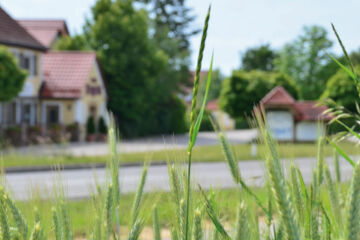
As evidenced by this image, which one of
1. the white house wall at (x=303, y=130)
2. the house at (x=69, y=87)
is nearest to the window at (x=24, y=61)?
the house at (x=69, y=87)

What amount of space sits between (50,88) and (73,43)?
16.4ft

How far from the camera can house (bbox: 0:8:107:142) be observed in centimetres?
2777

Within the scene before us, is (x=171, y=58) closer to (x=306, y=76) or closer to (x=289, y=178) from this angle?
(x=306, y=76)

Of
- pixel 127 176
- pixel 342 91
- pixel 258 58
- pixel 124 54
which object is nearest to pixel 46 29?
A: pixel 124 54

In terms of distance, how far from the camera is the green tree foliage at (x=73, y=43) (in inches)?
1337

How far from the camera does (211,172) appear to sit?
49.9ft

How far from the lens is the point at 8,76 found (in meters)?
23.0

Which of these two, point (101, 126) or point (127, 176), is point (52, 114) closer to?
point (101, 126)

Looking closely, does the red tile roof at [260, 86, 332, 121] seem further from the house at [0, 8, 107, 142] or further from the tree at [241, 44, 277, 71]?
the tree at [241, 44, 277, 71]

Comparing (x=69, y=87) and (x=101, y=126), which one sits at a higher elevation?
(x=69, y=87)

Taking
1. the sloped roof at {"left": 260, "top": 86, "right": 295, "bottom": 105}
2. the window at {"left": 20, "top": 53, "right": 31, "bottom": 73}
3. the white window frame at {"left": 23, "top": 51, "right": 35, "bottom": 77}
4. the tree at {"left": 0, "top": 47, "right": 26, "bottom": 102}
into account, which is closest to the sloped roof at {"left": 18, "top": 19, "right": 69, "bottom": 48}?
the white window frame at {"left": 23, "top": 51, "right": 35, "bottom": 77}

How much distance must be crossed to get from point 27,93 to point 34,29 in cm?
820

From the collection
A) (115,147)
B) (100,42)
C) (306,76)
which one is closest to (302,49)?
(306,76)

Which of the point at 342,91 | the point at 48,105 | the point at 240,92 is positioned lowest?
the point at 48,105
